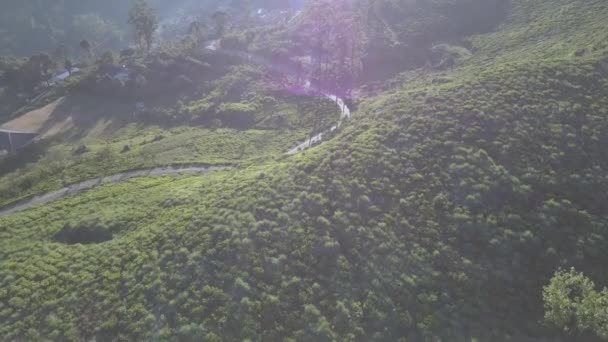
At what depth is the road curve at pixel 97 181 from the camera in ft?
179

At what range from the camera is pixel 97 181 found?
2398 inches

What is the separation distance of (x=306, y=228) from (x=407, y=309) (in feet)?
40.9

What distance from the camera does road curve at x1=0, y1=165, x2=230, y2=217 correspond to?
5452 centimetres

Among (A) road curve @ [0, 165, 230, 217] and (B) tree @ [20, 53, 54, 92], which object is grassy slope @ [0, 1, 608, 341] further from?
(B) tree @ [20, 53, 54, 92]

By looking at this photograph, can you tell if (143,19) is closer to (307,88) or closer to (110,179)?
(307,88)

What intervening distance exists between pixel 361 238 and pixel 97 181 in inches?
1880

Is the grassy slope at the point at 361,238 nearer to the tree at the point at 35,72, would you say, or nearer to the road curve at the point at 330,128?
the road curve at the point at 330,128

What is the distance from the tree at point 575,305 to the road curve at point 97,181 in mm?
48435

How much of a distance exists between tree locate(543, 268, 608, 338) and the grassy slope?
192 cm

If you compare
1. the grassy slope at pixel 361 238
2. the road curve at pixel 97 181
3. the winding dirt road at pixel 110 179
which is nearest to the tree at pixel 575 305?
the grassy slope at pixel 361 238

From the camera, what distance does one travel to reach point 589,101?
5034cm

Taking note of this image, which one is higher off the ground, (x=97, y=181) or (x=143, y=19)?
(x=143, y=19)

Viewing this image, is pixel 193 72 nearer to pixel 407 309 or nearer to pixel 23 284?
pixel 23 284

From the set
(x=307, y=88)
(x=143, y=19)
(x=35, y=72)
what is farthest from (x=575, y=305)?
(x=35, y=72)
